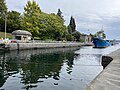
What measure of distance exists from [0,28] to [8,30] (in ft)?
11.2

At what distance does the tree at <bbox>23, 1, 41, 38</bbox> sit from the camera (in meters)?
63.8

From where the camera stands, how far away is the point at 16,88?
42.2 ft

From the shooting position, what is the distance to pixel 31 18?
6431 cm

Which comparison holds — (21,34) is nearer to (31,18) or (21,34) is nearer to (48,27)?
(31,18)

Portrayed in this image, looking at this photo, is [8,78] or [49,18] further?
[49,18]

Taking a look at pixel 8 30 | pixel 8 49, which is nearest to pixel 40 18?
pixel 8 30

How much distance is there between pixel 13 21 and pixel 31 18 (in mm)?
15945

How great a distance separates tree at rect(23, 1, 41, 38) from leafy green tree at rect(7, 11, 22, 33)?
1196 cm

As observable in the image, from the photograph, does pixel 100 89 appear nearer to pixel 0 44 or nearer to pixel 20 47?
pixel 0 44

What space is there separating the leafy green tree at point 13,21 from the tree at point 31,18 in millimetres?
11959

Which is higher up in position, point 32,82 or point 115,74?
point 115,74

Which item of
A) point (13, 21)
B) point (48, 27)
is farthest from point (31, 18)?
point (13, 21)

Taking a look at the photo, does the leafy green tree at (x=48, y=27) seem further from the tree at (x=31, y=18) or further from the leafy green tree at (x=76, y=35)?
the leafy green tree at (x=76, y=35)

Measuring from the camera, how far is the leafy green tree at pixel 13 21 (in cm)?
7644
